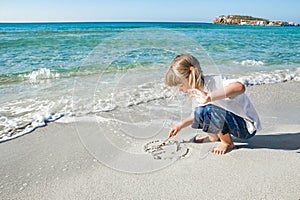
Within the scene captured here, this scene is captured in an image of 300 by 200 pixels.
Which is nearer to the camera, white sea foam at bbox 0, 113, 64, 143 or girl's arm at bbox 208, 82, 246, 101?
girl's arm at bbox 208, 82, 246, 101

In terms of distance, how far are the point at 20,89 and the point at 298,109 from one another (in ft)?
13.1

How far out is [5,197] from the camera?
1.79 m

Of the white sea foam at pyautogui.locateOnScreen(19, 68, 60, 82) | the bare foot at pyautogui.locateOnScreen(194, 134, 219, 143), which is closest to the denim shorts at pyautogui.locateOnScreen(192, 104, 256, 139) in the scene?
the bare foot at pyautogui.locateOnScreen(194, 134, 219, 143)

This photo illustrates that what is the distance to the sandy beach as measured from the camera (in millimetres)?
1789

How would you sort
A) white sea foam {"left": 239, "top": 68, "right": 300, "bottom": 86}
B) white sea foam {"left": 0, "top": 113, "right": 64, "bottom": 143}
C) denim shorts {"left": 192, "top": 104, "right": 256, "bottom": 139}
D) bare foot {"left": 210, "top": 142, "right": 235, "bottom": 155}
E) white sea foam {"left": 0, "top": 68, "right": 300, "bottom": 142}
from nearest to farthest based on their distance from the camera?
denim shorts {"left": 192, "top": 104, "right": 256, "bottom": 139} < bare foot {"left": 210, "top": 142, "right": 235, "bottom": 155} < white sea foam {"left": 0, "top": 113, "right": 64, "bottom": 143} < white sea foam {"left": 0, "top": 68, "right": 300, "bottom": 142} < white sea foam {"left": 239, "top": 68, "right": 300, "bottom": 86}

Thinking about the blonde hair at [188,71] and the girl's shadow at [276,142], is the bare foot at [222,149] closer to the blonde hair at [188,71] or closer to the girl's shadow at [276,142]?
the girl's shadow at [276,142]

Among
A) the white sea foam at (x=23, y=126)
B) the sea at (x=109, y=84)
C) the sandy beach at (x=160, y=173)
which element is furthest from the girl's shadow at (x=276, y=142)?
the white sea foam at (x=23, y=126)

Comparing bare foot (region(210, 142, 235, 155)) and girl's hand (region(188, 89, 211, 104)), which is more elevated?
girl's hand (region(188, 89, 211, 104))

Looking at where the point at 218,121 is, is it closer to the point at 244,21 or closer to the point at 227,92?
the point at 227,92

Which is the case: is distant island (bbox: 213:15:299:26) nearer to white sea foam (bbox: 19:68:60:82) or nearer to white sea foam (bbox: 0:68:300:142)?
white sea foam (bbox: 19:68:60:82)

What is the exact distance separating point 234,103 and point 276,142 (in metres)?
0.62

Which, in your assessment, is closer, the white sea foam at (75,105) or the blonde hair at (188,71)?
the blonde hair at (188,71)

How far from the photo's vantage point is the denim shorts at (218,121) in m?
2.19

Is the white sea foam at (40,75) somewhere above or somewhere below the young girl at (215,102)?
below
